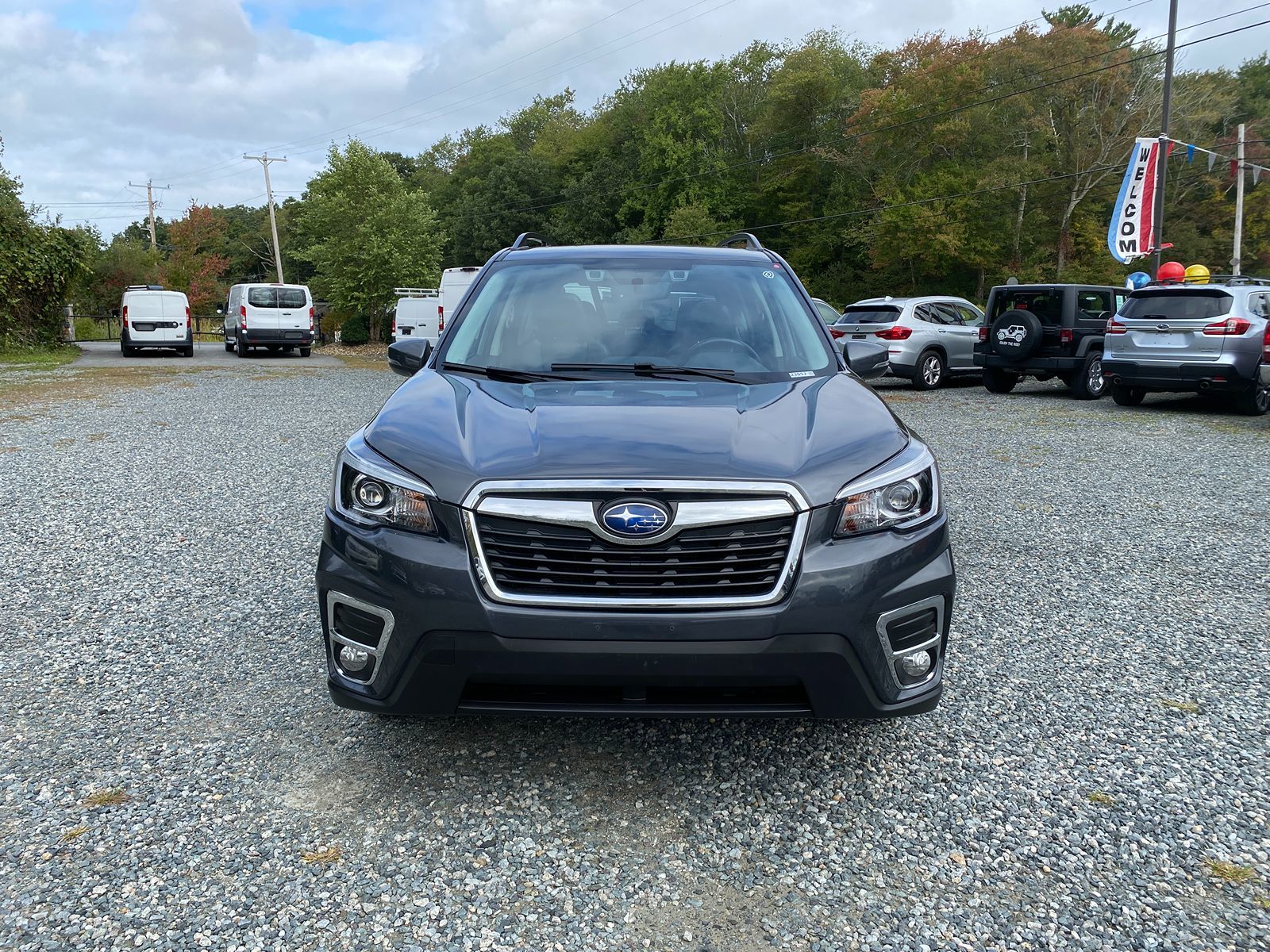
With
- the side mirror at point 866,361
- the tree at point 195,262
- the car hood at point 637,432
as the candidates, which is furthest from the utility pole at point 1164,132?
the tree at point 195,262

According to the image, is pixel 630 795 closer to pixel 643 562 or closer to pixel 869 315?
pixel 643 562

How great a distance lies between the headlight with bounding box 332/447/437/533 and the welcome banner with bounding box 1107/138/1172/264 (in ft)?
75.0

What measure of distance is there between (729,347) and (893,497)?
4.11 ft

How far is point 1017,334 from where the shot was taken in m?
15.5

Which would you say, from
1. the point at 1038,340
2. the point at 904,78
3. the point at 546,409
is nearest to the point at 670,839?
the point at 546,409

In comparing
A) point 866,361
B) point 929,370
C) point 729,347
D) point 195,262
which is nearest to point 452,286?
point 929,370

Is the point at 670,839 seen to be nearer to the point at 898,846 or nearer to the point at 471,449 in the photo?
the point at 898,846

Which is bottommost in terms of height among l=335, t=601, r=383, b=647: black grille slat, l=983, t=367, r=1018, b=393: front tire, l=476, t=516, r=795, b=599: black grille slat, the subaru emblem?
l=983, t=367, r=1018, b=393: front tire

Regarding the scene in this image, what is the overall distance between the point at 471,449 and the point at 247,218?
110912mm

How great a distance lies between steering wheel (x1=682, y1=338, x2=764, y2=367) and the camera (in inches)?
148

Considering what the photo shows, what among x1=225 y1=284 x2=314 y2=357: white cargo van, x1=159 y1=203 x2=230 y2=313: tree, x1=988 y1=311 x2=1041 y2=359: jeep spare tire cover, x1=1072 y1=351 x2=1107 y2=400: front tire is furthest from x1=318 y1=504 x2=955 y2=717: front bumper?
x1=159 y1=203 x2=230 y2=313: tree

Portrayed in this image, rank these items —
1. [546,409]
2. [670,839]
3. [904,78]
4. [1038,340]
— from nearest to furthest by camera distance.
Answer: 1. [670,839]
2. [546,409]
3. [1038,340]
4. [904,78]

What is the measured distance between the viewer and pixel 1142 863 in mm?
2627

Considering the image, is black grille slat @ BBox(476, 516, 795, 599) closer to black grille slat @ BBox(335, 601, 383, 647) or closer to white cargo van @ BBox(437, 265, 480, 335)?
black grille slat @ BBox(335, 601, 383, 647)
